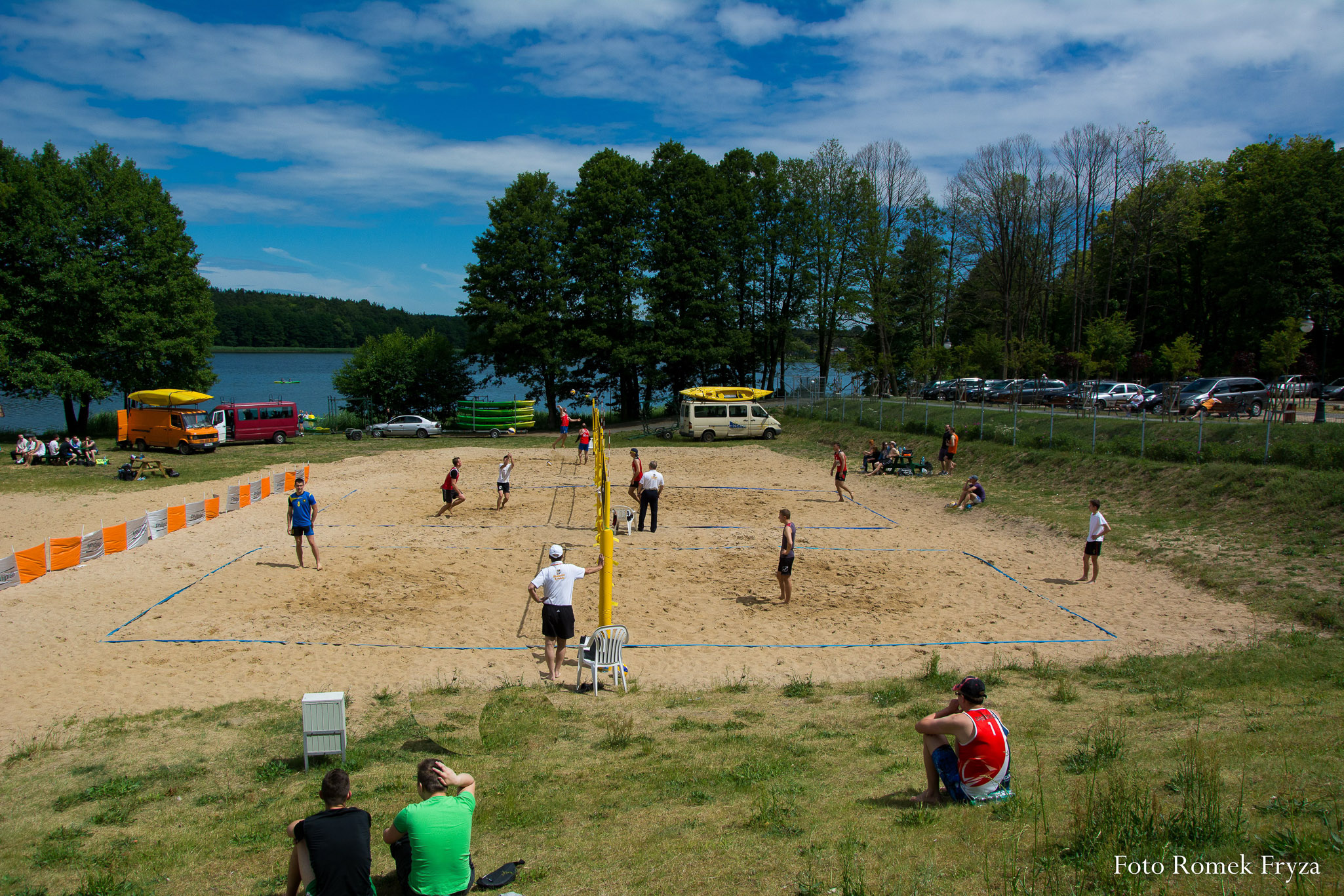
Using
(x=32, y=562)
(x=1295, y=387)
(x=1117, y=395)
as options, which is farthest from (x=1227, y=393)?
(x=32, y=562)

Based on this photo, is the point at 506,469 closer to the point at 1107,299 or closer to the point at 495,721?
the point at 495,721

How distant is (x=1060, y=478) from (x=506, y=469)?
15160 millimetres

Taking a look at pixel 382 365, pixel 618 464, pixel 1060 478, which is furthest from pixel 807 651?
pixel 382 365

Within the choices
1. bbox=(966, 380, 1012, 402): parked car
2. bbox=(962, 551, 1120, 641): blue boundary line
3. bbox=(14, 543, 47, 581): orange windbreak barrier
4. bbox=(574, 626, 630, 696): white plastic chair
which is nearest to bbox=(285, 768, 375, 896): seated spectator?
bbox=(574, 626, 630, 696): white plastic chair

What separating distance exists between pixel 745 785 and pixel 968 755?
5.63 ft

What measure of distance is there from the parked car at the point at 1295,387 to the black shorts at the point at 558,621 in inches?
856

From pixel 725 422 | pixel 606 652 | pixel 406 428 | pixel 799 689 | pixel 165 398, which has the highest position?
pixel 165 398

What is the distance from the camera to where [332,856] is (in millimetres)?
4383

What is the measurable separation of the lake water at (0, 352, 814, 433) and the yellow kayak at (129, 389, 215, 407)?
584 centimetres

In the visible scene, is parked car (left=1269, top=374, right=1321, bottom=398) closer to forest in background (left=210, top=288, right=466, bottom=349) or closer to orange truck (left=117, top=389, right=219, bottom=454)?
orange truck (left=117, top=389, right=219, bottom=454)

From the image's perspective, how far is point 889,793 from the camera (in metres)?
5.78

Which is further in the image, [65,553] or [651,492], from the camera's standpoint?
[651,492]

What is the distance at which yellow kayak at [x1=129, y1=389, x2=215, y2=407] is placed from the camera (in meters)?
32.6

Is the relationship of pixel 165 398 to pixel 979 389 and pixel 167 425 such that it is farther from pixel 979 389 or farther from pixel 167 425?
pixel 979 389
